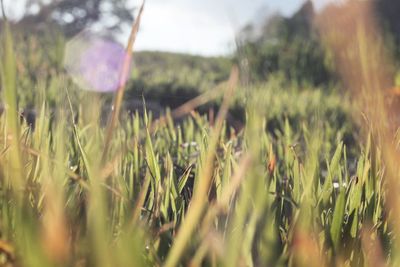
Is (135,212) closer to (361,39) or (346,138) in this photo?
(361,39)

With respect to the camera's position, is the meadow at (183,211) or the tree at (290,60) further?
the tree at (290,60)

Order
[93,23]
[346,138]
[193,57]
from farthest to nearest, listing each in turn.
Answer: [93,23] → [193,57] → [346,138]

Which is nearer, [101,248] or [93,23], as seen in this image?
[101,248]

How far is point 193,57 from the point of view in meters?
16.5

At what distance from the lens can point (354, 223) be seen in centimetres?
79

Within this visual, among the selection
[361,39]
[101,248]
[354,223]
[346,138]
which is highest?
[361,39]

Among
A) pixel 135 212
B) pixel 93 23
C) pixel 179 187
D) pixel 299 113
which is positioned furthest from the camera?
pixel 93 23

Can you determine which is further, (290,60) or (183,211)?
(290,60)

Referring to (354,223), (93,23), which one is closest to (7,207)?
(354,223)

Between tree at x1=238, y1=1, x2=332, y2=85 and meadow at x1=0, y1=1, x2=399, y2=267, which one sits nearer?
meadow at x1=0, y1=1, x2=399, y2=267

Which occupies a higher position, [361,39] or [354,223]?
[361,39]

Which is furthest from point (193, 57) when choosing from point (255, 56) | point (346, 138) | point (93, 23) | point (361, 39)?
point (361, 39)

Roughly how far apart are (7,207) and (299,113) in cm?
351

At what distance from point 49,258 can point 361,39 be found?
0.77 meters
